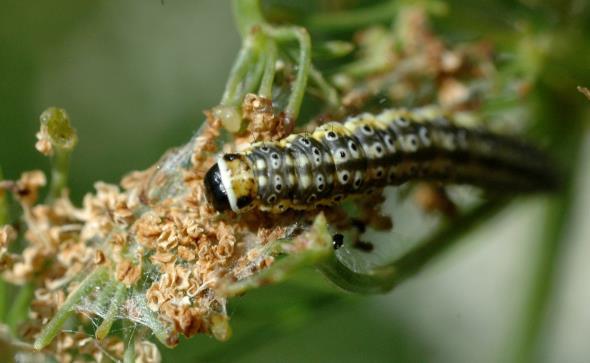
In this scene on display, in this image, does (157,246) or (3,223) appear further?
(3,223)

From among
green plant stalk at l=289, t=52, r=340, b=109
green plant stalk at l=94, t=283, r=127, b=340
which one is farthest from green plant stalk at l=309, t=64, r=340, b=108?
green plant stalk at l=94, t=283, r=127, b=340

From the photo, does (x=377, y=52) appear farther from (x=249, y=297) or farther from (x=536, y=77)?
(x=249, y=297)

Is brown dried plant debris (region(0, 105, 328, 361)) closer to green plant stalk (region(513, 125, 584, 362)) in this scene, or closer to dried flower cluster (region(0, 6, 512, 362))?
dried flower cluster (region(0, 6, 512, 362))

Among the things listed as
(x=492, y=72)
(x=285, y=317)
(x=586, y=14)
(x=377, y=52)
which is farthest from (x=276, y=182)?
(x=586, y=14)

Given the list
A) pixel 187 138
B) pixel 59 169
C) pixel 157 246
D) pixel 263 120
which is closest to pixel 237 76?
pixel 263 120

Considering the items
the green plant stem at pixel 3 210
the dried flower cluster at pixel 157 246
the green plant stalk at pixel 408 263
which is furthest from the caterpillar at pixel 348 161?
the green plant stem at pixel 3 210

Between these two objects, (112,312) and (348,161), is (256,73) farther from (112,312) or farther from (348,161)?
(112,312)

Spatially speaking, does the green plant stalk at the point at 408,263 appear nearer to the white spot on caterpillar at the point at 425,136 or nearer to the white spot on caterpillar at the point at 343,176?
the white spot on caterpillar at the point at 343,176
